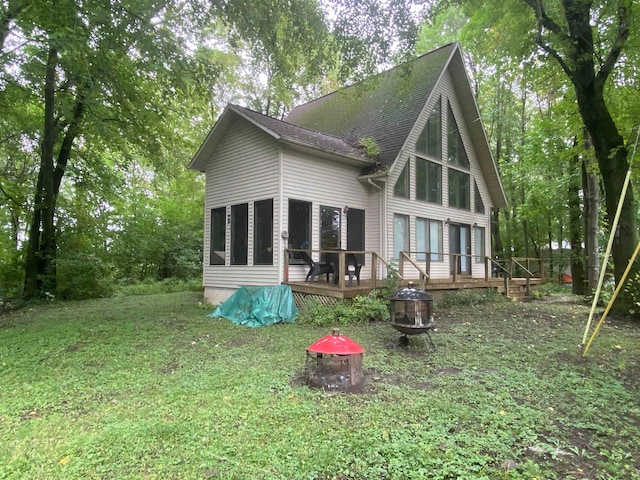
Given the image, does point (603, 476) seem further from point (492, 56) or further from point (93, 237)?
point (93, 237)

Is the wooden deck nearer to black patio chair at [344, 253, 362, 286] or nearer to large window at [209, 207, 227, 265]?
black patio chair at [344, 253, 362, 286]

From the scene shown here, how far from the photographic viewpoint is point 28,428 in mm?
3064

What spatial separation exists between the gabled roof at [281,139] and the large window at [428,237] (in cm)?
287

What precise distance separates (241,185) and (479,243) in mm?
9416

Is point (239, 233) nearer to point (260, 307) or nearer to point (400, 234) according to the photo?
point (260, 307)

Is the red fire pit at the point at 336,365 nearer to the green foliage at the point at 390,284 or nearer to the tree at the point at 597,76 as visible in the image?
the green foliage at the point at 390,284

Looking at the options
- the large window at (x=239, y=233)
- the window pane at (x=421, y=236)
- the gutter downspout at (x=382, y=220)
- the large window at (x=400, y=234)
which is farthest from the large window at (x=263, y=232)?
the window pane at (x=421, y=236)

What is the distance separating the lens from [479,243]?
1423 cm

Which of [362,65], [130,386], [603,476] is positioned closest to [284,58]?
[362,65]

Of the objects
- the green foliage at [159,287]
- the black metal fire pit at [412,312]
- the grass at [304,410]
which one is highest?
the black metal fire pit at [412,312]

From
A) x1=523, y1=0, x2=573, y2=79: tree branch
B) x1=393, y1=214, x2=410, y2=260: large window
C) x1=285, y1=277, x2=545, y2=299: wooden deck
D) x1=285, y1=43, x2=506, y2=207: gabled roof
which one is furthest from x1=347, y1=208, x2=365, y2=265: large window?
x1=523, y1=0, x2=573, y2=79: tree branch

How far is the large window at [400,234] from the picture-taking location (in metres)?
10.9

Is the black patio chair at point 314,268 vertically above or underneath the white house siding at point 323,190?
underneath

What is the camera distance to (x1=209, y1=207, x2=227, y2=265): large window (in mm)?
10617
